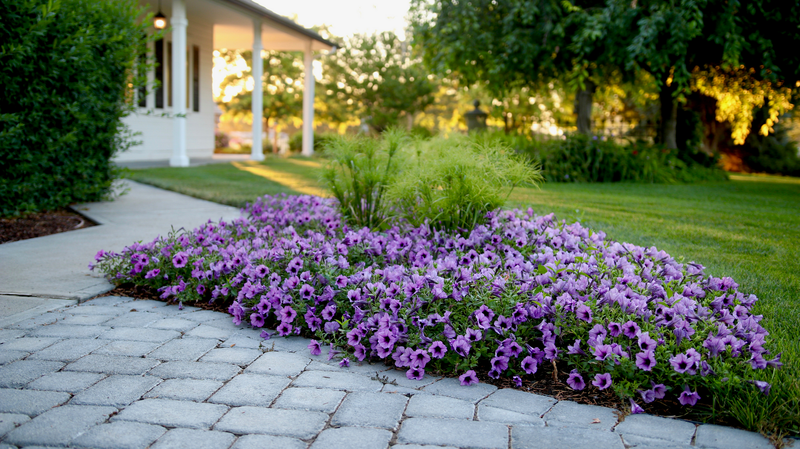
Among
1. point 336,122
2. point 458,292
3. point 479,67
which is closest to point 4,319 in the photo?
point 458,292

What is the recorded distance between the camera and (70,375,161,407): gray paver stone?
2.00 meters

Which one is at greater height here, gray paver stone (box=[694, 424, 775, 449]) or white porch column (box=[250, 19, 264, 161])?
white porch column (box=[250, 19, 264, 161])

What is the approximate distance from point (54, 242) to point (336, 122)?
23.0m

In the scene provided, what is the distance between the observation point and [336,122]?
26.9m

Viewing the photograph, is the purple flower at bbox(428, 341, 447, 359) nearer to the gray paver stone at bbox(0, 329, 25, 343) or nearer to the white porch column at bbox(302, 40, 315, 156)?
the gray paver stone at bbox(0, 329, 25, 343)

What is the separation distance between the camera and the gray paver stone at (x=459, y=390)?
7.14 ft

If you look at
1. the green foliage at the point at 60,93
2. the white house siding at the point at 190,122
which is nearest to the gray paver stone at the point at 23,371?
the green foliage at the point at 60,93

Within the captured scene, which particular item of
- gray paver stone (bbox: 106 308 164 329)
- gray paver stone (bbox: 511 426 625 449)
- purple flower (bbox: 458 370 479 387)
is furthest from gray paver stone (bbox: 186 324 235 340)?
gray paver stone (bbox: 511 426 625 449)

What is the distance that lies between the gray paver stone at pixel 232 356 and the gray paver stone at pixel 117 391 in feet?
0.88

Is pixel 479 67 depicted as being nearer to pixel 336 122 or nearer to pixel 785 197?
Answer: pixel 785 197

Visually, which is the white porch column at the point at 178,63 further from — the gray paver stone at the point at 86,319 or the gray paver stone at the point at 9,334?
the gray paver stone at the point at 9,334

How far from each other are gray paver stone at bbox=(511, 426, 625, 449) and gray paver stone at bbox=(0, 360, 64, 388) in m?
1.74

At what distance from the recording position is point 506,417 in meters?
2.00

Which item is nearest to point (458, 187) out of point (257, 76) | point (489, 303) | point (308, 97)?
point (489, 303)
